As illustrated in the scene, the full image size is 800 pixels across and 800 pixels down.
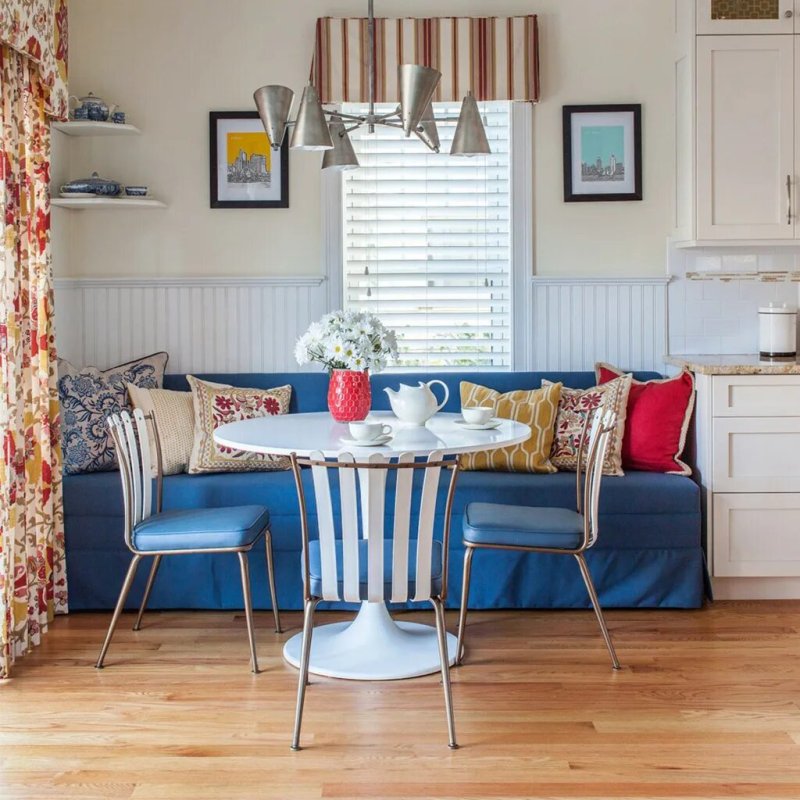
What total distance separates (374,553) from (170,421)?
167 centimetres

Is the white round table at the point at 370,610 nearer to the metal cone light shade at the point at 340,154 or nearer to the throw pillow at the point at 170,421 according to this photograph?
the throw pillow at the point at 170,421

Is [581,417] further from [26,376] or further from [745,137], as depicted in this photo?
[26,376]

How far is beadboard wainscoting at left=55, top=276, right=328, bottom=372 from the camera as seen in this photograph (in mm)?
4730

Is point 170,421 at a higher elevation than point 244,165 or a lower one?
lower

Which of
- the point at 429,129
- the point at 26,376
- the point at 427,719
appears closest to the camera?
the point at 427,719

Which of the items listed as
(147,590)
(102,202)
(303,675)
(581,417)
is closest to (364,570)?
(303,675)

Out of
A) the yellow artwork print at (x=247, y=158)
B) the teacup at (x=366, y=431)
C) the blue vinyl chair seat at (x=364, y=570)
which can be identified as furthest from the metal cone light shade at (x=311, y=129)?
the yellow artwork print at (x=247, y=158)

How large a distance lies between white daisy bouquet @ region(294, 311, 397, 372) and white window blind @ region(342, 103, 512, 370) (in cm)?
120

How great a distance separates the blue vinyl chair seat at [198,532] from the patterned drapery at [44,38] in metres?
1.59

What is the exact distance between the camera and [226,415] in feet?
14.1

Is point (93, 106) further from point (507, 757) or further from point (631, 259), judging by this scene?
point (507, 757)

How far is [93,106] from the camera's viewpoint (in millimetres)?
4453

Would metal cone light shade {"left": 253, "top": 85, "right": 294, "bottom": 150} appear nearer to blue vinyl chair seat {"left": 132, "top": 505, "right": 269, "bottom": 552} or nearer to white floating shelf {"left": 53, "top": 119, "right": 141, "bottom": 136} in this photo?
blue vinyl chair seat {"left": 132, "top": 505, "right": 269, "bottom": 552}

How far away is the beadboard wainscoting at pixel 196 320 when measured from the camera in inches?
186
